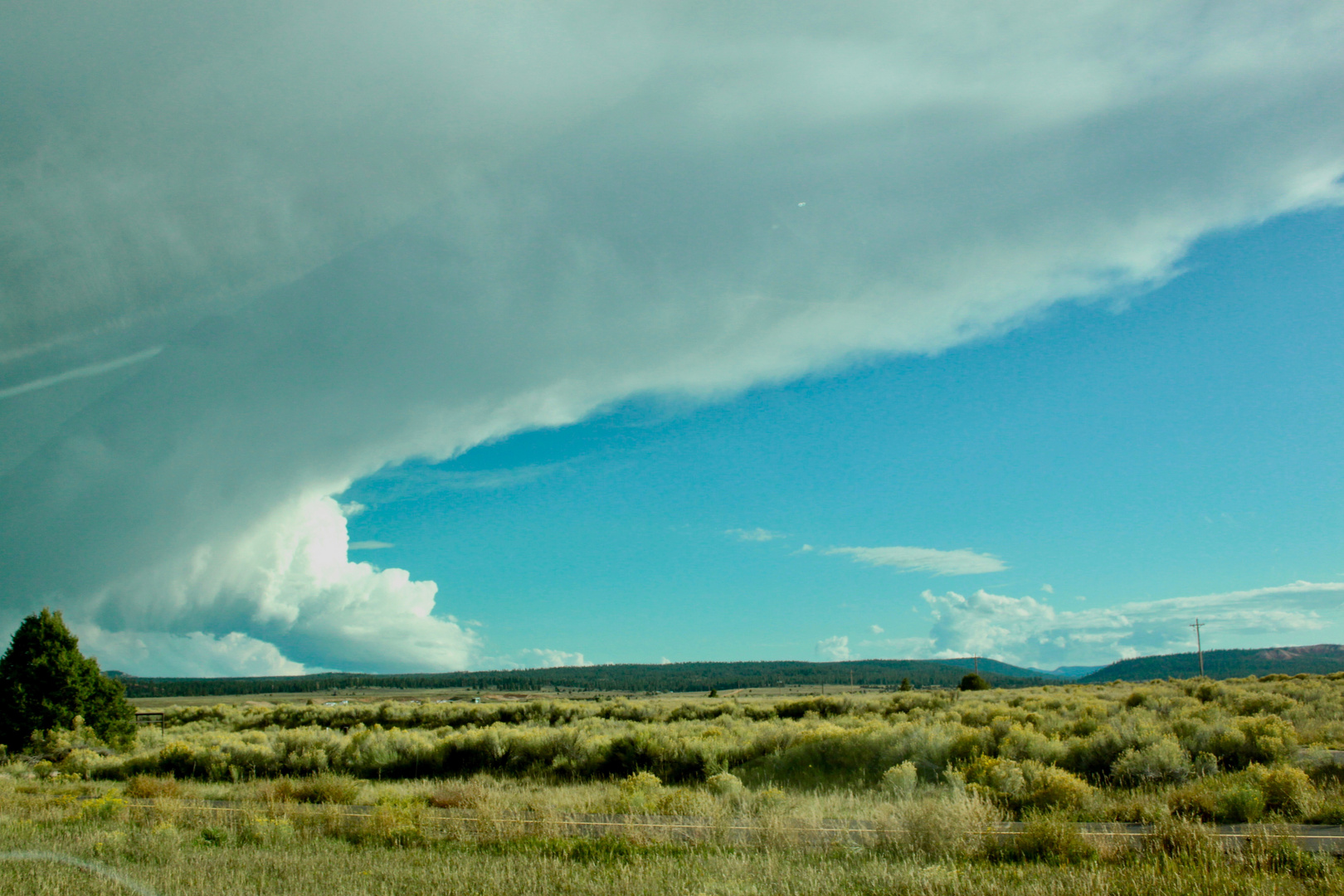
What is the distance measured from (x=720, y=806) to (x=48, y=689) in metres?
28.5

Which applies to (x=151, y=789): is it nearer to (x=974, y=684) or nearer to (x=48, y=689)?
(x=48, y=689)

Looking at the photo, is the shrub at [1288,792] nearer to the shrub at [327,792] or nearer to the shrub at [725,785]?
the shrub at [725,785]

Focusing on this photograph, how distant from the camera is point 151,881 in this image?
9.74 meters

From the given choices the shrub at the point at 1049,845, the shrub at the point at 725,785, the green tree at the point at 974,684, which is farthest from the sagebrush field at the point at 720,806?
the green tree at the point at 974,684

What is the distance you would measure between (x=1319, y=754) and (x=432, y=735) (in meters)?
28.8

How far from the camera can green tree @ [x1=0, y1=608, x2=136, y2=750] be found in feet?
93.2

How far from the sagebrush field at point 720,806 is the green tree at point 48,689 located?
92 centimetres

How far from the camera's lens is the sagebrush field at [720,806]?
939cm

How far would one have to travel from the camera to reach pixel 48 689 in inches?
1166

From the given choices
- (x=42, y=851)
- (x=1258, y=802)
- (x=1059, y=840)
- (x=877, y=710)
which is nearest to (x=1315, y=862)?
(x=1059, y=840)

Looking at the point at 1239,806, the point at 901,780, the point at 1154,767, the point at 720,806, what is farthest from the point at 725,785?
the point at 1239,806

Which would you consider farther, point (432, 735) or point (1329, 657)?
point (1329, 657)

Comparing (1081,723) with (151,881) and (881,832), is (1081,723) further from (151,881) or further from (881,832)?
(151,881)

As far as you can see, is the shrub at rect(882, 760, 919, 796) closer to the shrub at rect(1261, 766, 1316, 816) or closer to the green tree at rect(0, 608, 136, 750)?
the shrub at rect(1261, 766, 1316, 816)
